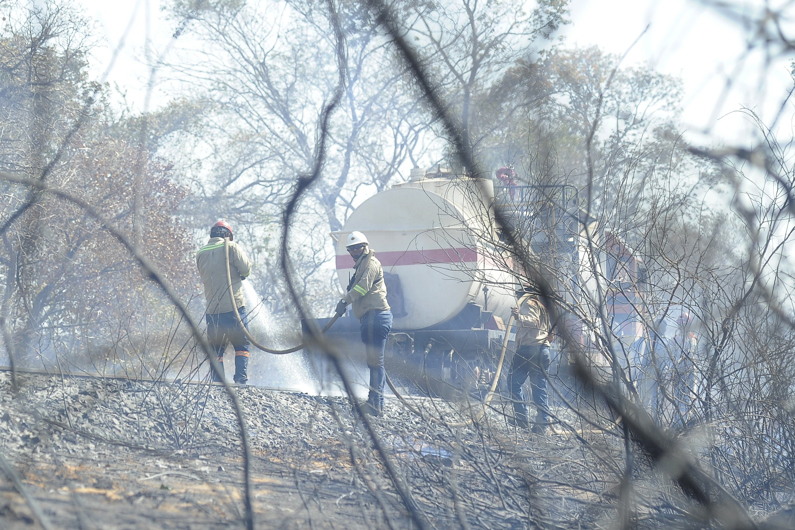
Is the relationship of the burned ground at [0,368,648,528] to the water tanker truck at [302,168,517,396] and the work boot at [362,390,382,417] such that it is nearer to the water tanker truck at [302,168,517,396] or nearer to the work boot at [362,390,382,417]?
the work boot at [362,390,382,417]

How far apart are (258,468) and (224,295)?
319cm

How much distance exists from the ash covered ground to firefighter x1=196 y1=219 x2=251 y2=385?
4.46ft

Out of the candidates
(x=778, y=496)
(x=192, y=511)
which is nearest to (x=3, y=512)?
(x=192, y=511)

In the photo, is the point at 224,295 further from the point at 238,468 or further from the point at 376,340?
the point at 238,468

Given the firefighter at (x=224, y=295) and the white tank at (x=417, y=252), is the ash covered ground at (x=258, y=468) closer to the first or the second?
the firefighter at (x=224, y=295)

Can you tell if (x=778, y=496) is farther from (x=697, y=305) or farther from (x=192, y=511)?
(x=192, y=511)

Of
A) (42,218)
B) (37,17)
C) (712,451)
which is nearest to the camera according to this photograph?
(712,451)

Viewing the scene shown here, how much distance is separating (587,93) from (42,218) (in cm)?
1261

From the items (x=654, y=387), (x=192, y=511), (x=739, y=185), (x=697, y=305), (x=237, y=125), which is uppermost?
(x=237, y=125)

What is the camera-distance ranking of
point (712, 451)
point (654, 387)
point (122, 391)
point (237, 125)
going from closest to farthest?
point (712, 451) < point (654, 387) < point (122, 391) < point (237, 125)

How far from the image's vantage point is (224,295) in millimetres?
7613

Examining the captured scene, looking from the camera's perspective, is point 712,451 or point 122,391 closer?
point 712,451

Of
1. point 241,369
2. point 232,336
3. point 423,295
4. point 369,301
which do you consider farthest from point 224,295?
point 423,295

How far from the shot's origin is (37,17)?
11953 mm
